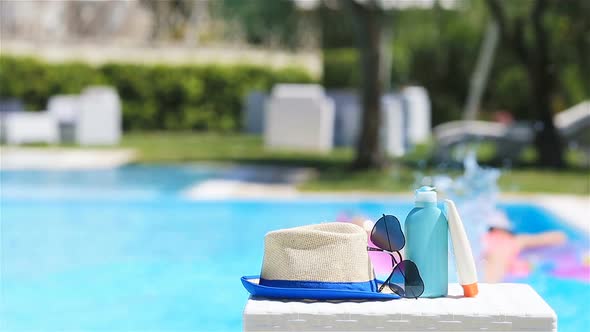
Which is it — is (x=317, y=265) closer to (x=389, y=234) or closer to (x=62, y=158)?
(x=389, y=234)

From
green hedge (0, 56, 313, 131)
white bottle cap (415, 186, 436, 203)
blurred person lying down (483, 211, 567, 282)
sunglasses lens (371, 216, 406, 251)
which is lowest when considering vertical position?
blurred person lying down (483, 211, 567, 282)

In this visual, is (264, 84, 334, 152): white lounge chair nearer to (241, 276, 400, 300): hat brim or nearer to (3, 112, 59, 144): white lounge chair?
(3, 112, 59, 144): white lounge chair

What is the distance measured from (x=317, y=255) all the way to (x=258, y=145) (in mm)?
14102

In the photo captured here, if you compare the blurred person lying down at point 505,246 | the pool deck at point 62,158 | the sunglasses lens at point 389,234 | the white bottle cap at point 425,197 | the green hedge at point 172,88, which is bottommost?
the pool deck at point 62,158

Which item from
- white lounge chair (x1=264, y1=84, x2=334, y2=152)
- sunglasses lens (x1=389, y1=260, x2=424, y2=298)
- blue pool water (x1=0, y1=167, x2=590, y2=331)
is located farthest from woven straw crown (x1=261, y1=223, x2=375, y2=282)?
white lounge chair (x1=264, y1=84, x2=334, y2=152)

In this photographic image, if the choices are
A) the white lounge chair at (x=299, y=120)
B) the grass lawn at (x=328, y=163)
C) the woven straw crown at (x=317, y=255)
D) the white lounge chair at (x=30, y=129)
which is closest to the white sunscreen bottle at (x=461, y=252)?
the woven straw crown at (x=317, y=255)

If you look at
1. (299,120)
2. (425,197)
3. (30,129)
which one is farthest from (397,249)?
(30,129)

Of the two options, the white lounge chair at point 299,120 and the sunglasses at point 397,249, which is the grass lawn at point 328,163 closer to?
the white lounge chair at point 299,120

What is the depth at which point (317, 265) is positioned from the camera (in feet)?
9.36

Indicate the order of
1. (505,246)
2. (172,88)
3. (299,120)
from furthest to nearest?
1. (172,88)
2. (299,120)
3. (505,246)

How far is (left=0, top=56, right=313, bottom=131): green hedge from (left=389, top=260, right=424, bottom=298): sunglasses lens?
17.4 meters

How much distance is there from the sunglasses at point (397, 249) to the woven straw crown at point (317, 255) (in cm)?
5

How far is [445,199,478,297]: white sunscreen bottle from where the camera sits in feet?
9.71

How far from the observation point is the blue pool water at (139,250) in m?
5.88
